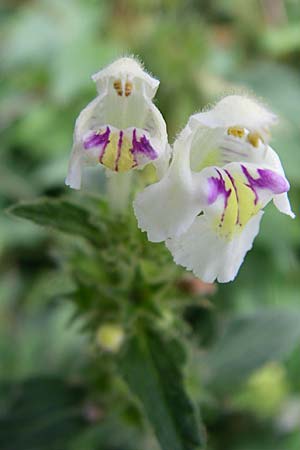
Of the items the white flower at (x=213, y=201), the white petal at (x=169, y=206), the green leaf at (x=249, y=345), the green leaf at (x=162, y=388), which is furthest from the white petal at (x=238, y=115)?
the green leaf at (x=249, y=345)

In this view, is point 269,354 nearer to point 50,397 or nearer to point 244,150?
point 50,397

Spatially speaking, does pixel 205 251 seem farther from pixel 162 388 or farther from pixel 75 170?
pixel 162 388

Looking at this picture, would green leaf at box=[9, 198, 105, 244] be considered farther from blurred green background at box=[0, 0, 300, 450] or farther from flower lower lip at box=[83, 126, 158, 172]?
blurred green background at box=[0, 0, 300, 450]

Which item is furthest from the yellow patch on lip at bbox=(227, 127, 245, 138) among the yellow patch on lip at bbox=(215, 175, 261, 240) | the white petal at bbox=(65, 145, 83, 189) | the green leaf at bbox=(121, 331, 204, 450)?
the green leaf at bbox=(121, 331, 204, 450)

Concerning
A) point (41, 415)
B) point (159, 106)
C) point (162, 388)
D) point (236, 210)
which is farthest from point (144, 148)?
point (159, 106)

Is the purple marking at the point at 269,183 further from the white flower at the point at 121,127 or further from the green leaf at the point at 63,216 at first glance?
the green leaf at the point at 63,216

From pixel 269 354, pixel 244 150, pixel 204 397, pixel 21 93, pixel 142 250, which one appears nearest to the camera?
pixel 244 150

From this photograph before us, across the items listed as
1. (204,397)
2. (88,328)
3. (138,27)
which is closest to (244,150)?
(88,328)
